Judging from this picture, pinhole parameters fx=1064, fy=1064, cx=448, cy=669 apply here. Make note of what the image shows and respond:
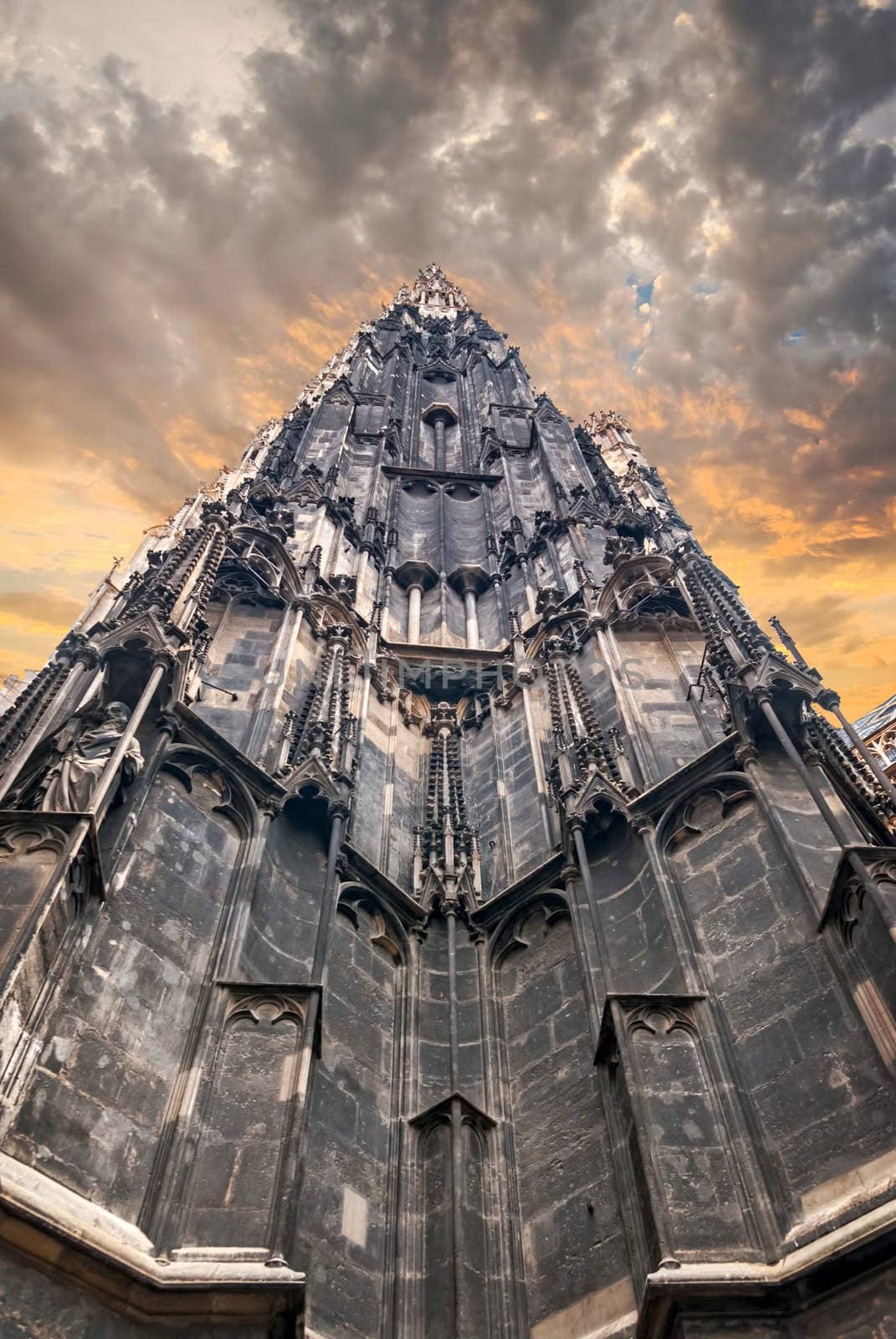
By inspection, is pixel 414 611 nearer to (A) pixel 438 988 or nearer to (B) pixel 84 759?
(A) pixel 438 988

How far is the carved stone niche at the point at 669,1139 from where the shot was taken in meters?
7.57

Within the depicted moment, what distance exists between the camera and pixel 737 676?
12242mm

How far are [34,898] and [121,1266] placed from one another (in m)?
2.59

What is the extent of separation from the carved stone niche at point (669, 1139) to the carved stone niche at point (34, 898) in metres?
4.67

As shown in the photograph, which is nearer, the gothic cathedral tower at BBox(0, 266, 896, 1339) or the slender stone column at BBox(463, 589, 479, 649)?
the gothic cathedral tower at BBox(0, 266, 896, 1339)

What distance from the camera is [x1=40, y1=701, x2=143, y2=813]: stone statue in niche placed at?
936cm

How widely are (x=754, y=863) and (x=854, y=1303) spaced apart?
461cm

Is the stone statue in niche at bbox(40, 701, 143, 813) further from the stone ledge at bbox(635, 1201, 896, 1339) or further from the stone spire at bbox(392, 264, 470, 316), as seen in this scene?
the stone spire at bbox(392, 264, 470, 316)

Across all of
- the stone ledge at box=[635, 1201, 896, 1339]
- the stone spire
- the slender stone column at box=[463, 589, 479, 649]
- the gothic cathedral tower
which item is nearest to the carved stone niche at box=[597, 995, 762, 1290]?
the gothic cathedral tower

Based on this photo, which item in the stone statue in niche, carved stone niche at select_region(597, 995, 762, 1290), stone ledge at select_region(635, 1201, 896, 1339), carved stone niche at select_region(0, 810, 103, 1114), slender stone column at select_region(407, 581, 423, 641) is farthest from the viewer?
slender stone column at select_region(407, 581, 423, 641)

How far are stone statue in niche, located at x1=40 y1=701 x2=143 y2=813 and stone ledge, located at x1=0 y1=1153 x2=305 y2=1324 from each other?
320cm

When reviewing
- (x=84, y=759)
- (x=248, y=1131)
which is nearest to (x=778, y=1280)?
(x=248, y=1131)

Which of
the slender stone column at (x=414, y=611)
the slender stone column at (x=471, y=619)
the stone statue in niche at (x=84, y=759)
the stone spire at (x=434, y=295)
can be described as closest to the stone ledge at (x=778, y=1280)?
the stone statue in niche at (x=84, y=759)

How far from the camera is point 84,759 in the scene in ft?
32.9
